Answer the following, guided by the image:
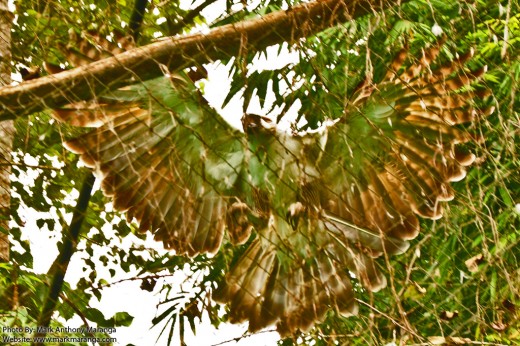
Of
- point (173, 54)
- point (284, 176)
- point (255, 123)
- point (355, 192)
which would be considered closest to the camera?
point (173, 54)

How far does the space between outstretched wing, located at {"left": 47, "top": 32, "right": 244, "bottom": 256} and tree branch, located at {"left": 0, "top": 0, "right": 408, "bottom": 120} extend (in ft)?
1.67

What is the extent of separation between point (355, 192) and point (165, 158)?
0.61 metres

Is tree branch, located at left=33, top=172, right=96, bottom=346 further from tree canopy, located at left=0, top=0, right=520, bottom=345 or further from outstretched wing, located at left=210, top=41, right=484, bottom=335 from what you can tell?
outstretched wing, located at left=210, top=41, right=484, bottom=335

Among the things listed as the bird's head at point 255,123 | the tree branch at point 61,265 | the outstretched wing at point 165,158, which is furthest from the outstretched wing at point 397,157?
the tree branch at point 61,265

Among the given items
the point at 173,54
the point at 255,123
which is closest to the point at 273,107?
the point at 255,123

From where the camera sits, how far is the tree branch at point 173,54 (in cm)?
139

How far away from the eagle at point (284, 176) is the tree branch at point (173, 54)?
0.41 m

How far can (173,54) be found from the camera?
145cm

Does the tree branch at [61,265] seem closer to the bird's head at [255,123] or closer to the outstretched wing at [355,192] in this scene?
the outstretched wing at [355,192]

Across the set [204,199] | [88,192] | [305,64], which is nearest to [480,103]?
[305,64]

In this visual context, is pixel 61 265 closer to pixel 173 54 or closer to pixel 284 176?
pixel 173 54

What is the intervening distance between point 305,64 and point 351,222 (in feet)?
1.60

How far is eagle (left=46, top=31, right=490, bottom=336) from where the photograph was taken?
1984mm

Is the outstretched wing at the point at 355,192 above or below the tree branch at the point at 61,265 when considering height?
above
